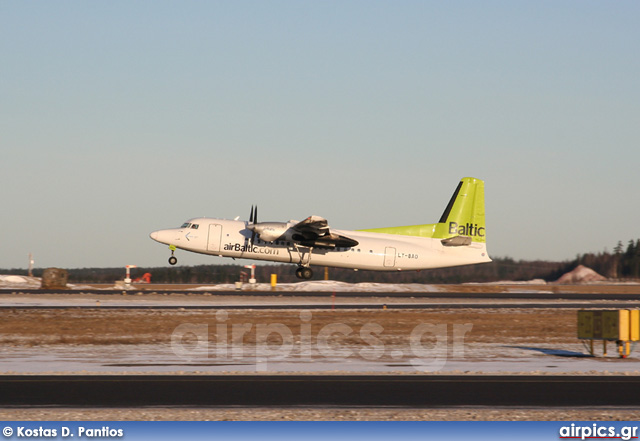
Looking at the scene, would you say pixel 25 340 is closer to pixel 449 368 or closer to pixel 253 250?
pixel 449 368

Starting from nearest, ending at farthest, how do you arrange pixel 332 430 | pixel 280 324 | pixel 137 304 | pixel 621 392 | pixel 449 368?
1. pixel 332 430
2. pixel 621 392
3. pixel 449 368
4. pixel 280 324
5. pixel 137 304

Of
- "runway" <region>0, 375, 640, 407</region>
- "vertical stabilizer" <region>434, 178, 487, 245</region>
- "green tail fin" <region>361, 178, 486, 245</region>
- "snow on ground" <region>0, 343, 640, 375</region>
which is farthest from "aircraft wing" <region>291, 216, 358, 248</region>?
"runway" <region>0, 375, 640, 407</region>

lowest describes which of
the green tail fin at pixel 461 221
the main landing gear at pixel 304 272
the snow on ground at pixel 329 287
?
the snow on ground at pixel 329 287

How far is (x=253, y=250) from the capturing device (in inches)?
2000

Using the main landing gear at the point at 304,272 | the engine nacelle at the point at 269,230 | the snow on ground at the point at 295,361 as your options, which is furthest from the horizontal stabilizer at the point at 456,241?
the snow on ground at the point at 295,361

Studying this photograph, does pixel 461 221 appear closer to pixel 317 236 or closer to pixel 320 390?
pixel 317 236

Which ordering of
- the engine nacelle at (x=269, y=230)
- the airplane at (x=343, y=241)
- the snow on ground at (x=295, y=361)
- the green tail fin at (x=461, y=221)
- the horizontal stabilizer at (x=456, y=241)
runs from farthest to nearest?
the green tail fin at (x=461, y=221) < the horizontal stabilizer at (x=456, y=241) < the airplane at (x=343, y=241) < the engine nacelle at (x=269, y=230) < the snow on ground at (x=295, y=361)

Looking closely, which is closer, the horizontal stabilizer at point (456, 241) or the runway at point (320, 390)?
the runway at point (320, 390)

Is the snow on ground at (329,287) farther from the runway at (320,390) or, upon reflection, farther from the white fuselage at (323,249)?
the runway at (320,390)

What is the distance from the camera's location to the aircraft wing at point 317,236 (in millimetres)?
49688

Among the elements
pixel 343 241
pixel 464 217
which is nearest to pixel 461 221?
pixel 464 217

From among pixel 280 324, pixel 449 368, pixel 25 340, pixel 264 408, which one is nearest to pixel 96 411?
pixel 264 408

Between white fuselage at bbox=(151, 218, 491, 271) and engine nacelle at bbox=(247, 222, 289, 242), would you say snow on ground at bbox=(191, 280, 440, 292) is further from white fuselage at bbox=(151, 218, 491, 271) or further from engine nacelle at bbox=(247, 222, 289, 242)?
engine nacelle at bbox=(247, 222, 289, 242)

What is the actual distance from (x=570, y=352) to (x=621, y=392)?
9.58 m
